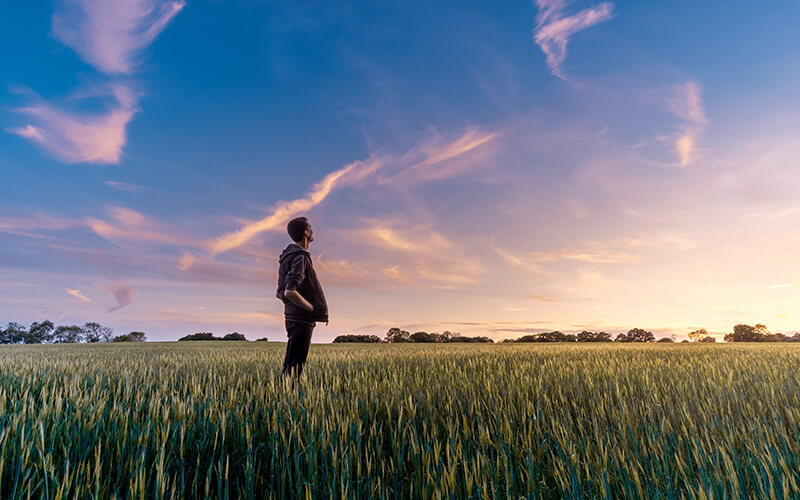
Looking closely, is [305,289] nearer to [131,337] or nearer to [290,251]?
[290,251]

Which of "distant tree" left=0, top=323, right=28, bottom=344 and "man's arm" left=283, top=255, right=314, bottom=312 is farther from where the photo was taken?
"distant tree" left=0, top=323, right=28, bottom=344

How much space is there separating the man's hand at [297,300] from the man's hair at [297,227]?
2.85 ft

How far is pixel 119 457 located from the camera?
7.54 feet

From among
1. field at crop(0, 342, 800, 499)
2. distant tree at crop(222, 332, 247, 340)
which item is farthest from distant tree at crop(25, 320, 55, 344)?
field at crop(0, 342, 800, 499)

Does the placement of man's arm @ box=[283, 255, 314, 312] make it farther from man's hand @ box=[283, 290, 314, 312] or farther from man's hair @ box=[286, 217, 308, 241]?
man's hair @ box=[286, 217, 308, 241]

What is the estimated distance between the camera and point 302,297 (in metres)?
4.70

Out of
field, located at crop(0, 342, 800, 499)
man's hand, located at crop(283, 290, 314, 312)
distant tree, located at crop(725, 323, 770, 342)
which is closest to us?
field, located at crop(0, 342, 800, 499)

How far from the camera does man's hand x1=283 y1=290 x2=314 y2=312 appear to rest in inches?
175

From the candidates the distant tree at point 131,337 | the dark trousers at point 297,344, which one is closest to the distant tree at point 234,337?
the distant tree at point 131,337

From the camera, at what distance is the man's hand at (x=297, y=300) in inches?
175

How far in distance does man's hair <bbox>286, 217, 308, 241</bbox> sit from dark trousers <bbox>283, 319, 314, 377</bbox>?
1070 mm

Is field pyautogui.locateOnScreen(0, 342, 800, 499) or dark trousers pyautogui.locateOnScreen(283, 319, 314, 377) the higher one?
dark trousers pyautogui.locateOnScreen(283, 319, 314, 377)

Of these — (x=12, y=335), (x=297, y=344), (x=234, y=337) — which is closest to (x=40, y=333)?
(x=12, y=335)

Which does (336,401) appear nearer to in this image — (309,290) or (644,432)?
(309,290)
